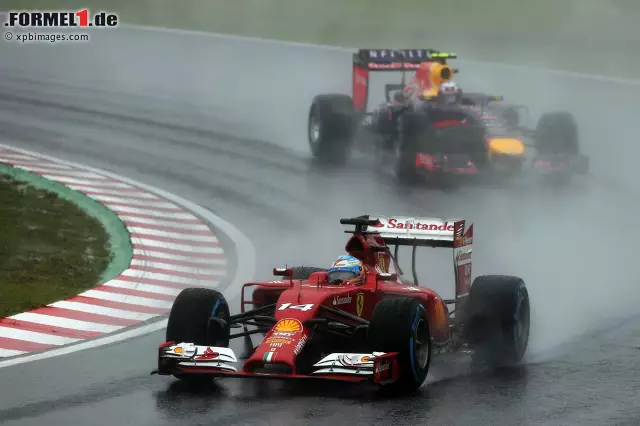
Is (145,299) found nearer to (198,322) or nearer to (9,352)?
(9,352)

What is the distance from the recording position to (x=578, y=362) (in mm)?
13648

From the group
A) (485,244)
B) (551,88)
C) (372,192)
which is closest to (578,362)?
(485,244)

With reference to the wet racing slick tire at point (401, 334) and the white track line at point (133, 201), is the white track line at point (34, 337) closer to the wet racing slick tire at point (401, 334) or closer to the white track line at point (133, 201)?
the wet racing slick tire at point (401, 334)

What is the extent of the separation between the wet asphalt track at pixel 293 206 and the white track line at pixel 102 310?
1.05 meters

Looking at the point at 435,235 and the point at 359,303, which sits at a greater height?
the point at 435,235

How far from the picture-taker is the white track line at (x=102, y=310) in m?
15.6

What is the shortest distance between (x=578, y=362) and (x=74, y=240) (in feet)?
28.2

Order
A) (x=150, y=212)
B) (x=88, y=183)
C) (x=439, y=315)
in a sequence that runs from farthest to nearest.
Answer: (x=88, y=183), (x=150, y=212), (x=439, y=315)

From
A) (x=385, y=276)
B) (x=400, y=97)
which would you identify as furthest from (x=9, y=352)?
(x=400, y=97)

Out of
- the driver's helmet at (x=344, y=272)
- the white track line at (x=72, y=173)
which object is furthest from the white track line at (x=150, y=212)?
the driver's helmet at (x=344, y=272)

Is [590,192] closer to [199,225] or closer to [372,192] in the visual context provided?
[372,192]

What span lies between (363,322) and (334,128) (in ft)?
47.9

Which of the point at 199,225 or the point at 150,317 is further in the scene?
the point at 199,225

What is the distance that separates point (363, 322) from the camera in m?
12.3
